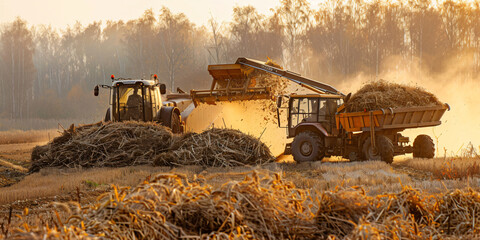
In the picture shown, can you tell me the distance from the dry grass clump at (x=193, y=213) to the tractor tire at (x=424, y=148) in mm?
12052

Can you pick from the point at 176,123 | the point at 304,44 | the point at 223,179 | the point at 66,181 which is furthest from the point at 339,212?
the point at 304,44

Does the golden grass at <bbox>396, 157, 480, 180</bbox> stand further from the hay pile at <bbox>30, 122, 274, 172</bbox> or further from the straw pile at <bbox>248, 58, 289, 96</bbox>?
the straw pile at <bbox>248, 58, 289, 96</bbox>

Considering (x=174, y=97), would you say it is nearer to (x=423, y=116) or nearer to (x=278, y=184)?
(x=423, y=116)

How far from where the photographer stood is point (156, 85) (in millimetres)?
18250

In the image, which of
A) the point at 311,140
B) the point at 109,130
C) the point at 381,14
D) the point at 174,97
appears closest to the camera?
the point at 311,140

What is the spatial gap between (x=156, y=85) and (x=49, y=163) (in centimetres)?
461

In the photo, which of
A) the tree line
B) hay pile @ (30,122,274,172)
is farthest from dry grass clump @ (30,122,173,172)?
the tree line

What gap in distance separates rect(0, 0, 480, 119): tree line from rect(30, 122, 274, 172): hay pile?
27967mm

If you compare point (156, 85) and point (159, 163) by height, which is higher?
point (156, 85)

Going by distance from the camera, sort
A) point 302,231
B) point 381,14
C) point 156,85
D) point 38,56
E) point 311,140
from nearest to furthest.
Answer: point 302,231
point 311,140
point 156,85
point 381,14
point 38,56

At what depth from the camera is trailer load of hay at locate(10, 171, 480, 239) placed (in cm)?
320

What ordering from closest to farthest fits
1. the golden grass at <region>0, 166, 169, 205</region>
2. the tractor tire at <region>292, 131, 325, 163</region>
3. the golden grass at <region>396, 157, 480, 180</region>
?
the golden grass at <region>0, 166, 169, 205</region> < the golden grass at <region>396, 157, 480, 180</region> < the tractor tire at <region>292, 131, 325, 163</region>

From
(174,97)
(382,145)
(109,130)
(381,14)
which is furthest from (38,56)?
(382,145)

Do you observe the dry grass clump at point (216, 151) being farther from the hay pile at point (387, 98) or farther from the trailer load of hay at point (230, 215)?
the trailer load of hay at point (230, 215)
